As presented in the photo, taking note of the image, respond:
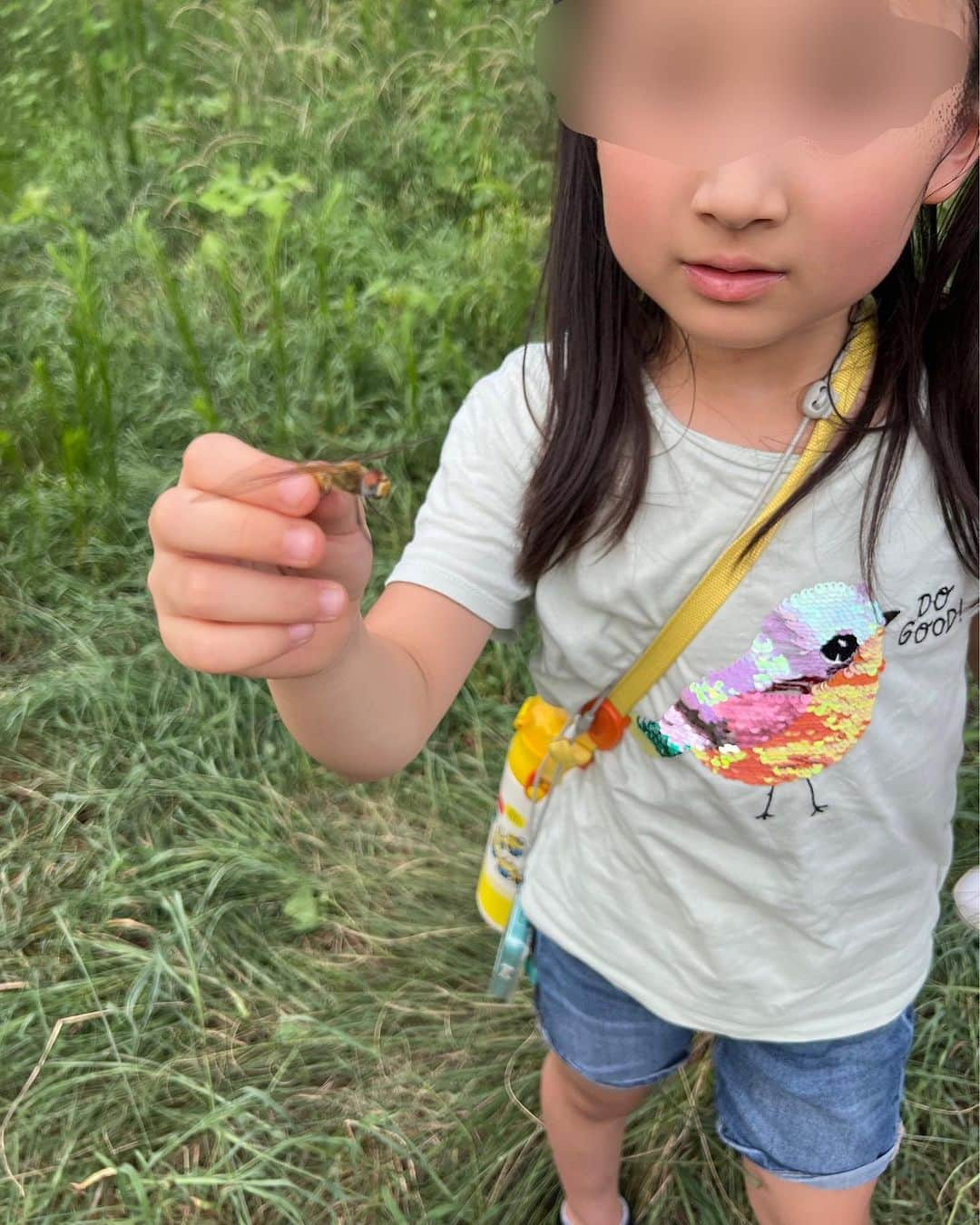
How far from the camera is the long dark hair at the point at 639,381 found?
3.15 ft

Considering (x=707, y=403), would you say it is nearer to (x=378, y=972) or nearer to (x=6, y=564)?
(x=378, y=972)

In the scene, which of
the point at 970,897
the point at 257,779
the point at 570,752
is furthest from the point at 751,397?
the point at 257,779

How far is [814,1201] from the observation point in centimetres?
117

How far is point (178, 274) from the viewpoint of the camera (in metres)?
2.88

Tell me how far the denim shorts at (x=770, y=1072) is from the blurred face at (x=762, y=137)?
72 centimetres

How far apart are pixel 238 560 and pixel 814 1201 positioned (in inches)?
37.4

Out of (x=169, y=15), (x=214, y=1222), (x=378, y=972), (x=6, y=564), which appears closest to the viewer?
(x=214, y=1222)

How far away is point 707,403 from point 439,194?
2.37 metres

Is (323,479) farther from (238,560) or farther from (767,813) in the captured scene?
(767,813)

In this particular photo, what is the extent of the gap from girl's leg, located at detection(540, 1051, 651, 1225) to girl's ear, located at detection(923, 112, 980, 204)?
96cm

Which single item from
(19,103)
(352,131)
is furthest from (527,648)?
(19,103)

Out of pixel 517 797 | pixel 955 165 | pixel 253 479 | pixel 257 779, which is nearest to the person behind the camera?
pixel 253 479

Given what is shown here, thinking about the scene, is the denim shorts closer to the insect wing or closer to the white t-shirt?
the white t-shirt

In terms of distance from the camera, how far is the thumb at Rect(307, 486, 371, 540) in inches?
27.1
